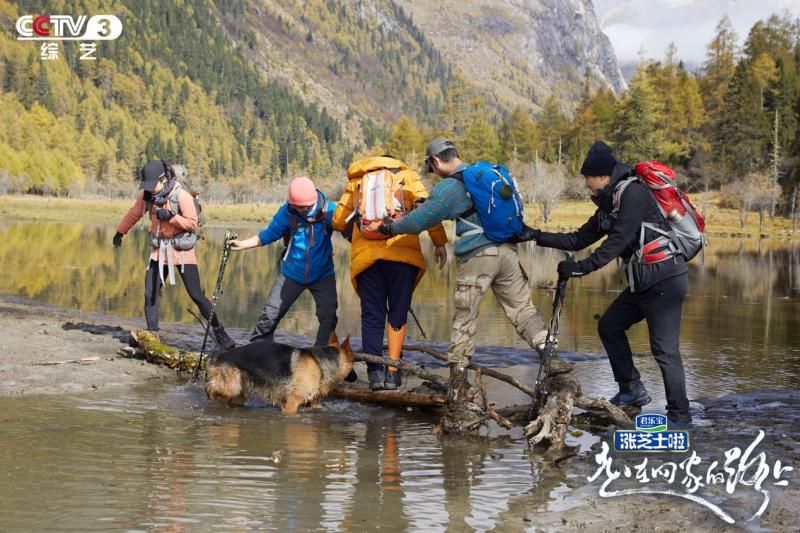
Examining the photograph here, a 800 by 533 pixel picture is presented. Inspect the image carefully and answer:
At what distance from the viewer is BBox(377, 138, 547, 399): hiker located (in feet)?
25.1

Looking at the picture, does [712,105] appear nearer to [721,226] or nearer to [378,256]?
[721,226]

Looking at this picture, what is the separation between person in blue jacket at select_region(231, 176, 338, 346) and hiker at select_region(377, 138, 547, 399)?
1684mm

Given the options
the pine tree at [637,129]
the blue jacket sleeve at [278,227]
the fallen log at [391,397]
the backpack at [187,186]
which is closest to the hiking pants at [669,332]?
the fallen log at [391,397]

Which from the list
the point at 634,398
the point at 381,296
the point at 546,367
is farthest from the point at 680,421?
the point at 381,296

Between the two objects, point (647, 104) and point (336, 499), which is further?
point (647, 104)

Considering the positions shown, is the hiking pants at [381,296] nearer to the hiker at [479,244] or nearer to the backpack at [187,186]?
the hiker at [479,244]

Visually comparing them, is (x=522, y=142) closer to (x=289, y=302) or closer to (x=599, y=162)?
(x=289, y=302)

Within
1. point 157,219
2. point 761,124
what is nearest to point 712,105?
point 761,124

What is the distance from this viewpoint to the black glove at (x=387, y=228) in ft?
26.7

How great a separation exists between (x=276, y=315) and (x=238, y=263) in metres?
22.0

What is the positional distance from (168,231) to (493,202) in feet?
15.5

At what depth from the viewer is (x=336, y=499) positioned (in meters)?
5.78

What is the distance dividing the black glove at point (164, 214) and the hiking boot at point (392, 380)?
3.52 metres

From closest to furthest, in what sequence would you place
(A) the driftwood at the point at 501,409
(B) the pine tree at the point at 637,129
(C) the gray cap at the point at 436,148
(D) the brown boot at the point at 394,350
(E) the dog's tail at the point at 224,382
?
(A) the driftwood at the point at 501,409
(C) the gray cap at the point at 436,148
(E) the dog's tail at the point at 224,382
(D) the brown boot at the point at 394,350
(B) the pine tree at the point at 637,129
